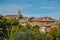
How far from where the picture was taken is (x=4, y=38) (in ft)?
148

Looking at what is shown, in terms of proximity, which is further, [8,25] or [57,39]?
[8,25]

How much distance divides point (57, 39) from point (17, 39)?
4518 mm

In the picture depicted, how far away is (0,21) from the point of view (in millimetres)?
49375

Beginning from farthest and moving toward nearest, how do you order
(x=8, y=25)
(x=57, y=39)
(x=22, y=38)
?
(x=8, y=25), (x=57, y=39), (x=22, y=38)

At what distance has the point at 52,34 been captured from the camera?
36.8 metres

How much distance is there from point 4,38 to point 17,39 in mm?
11066

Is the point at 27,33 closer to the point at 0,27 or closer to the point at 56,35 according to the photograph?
the point at 56,35

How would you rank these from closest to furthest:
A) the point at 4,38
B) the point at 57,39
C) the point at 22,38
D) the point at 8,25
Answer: the point at 22,38, the point at 57,39, the point at 4,38, the point at 8,25

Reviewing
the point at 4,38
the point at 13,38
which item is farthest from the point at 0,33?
the point at 13,38

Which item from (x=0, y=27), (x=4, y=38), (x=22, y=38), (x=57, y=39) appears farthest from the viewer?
(x=0, y=27)

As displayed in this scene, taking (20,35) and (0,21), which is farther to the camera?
(0,21)

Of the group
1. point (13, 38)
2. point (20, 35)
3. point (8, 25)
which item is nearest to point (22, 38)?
point (20, 35)

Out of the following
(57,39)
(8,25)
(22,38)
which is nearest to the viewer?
(22,38)

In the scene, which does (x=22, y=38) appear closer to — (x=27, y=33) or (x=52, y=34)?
(x=27, y=33)
